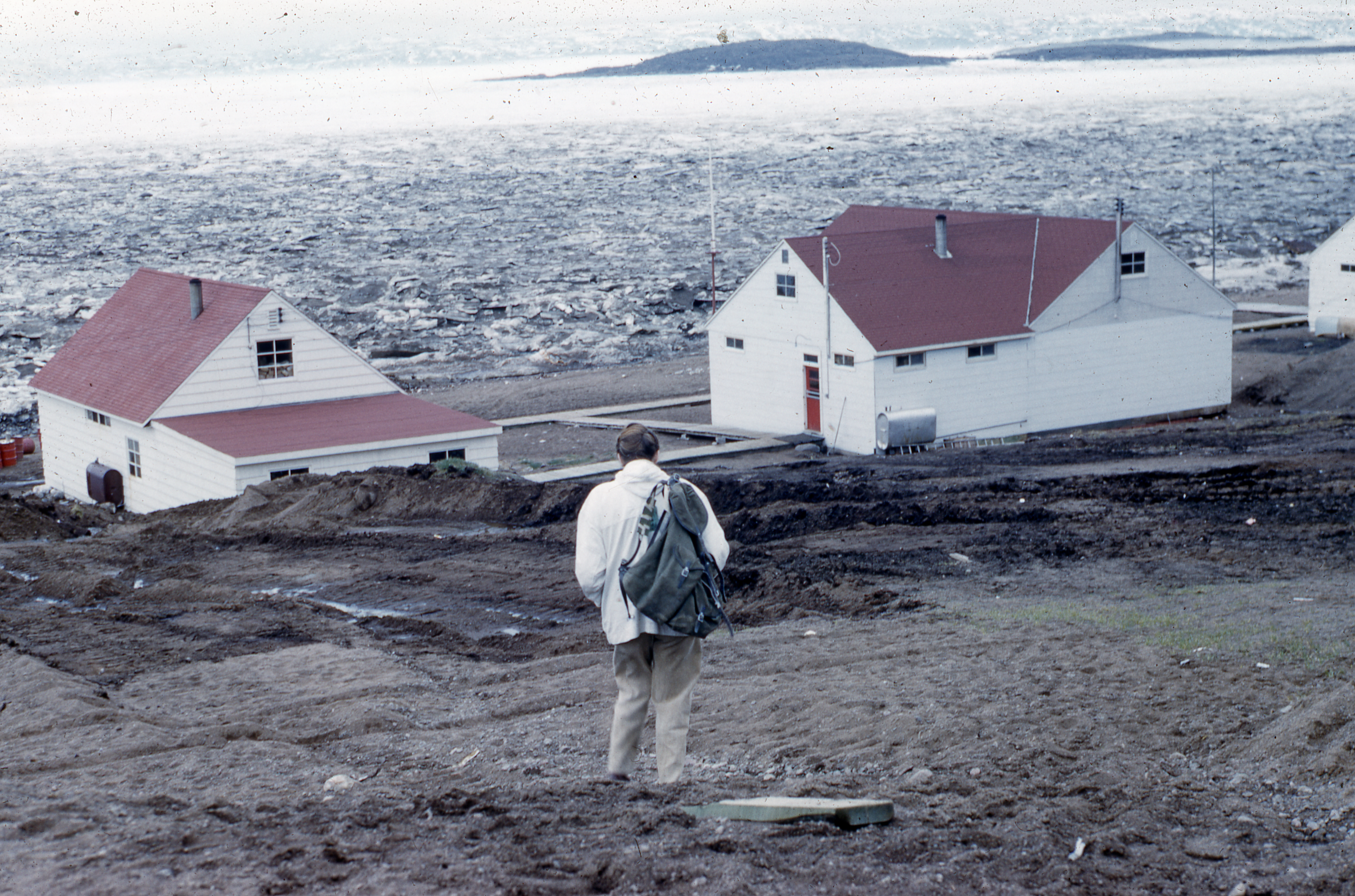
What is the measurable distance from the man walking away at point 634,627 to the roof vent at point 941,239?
92.9 ft

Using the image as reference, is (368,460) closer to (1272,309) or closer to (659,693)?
(659,693)

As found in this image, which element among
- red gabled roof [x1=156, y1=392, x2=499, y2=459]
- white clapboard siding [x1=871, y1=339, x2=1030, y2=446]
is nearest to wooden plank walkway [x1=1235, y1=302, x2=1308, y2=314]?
white clapboard siding [x1=871, y1=339, x2=1030, y2=446]

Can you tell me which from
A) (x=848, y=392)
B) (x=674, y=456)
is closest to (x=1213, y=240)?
(x=848, y=392)

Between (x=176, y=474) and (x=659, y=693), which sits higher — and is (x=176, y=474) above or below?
below

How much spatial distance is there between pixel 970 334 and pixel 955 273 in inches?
91.7

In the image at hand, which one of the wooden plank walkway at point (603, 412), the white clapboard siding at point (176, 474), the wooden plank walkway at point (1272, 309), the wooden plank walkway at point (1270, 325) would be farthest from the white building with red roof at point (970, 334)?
the wooden plank walkway at point (1272, 309)

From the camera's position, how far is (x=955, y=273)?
113ft

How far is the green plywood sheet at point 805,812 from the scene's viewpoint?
679cm

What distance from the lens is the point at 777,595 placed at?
16.0m

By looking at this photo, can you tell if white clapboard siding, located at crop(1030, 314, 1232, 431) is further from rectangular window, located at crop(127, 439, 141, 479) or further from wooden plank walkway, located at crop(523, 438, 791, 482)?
rectangular window, located at crop(127, 439, 141, 479)

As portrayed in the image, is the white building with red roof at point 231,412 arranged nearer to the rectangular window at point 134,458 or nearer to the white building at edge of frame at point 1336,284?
the rectangular window at point 134,458

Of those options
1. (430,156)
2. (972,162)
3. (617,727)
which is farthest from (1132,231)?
(430,156)

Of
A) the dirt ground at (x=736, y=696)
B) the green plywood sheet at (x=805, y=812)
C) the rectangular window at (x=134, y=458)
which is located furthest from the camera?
the rectangular window at (x=134, y=458)

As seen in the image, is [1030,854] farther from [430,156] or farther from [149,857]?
[430,156]
